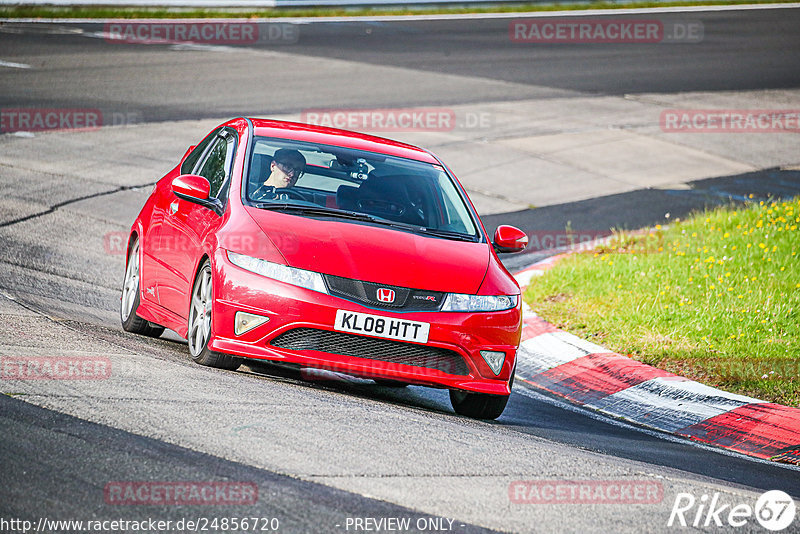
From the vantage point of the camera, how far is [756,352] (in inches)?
345

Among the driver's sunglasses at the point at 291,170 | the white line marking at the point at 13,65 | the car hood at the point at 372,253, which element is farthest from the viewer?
the white line marking at the point at 13,65

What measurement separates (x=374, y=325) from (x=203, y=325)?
1.17 m

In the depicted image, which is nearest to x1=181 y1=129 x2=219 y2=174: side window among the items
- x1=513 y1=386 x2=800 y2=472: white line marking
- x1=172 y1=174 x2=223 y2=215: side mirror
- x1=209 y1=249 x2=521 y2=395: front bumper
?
x1=172 y1=174 x2=223 y2=215: side mirror

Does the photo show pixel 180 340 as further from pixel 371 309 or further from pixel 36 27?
pixel 36 27

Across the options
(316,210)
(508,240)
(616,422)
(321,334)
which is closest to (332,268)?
(321,334)

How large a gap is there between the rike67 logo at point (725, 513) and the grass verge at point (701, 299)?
9.74 feet

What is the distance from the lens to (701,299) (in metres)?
10.0

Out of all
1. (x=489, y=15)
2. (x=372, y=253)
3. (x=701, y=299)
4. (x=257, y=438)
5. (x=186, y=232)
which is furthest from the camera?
(x=489, y=15)

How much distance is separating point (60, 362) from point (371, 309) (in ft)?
5.82

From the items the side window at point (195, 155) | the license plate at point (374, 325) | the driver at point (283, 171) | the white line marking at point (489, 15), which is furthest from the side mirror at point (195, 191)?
the white line marking at point (489, 15)

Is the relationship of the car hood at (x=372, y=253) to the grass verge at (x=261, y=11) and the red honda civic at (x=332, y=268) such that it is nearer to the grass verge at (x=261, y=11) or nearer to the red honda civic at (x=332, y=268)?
the red honda civic at (x=332, y=268)

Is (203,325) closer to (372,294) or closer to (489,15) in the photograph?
(372,294)

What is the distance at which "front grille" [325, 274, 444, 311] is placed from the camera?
6.50 metres

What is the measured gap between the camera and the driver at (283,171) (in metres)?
7.40
